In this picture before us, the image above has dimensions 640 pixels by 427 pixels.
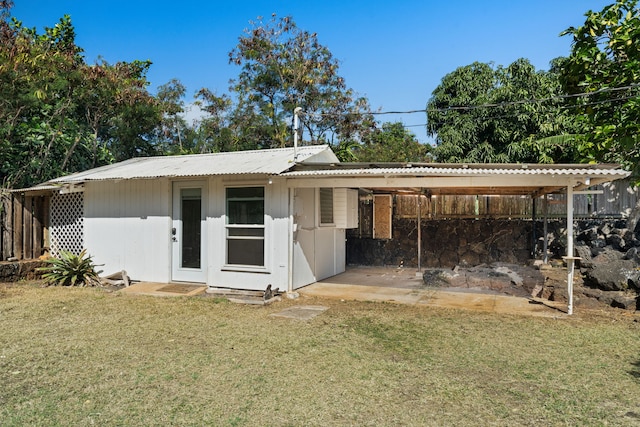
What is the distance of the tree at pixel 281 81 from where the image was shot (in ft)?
69.0

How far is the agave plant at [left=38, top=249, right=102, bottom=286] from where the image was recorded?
33.1 feet

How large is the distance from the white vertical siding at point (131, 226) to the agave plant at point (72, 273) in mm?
438

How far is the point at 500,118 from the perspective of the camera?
18594 mm

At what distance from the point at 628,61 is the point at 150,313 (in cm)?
1025

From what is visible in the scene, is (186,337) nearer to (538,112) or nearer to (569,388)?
(569,388)

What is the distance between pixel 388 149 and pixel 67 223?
1681 centimetres

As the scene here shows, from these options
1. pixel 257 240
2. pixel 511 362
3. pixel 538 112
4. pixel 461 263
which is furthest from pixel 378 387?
pixel 538 112

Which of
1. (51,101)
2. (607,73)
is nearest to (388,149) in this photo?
(607,73)

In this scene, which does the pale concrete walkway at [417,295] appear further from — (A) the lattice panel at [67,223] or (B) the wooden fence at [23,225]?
(B) the wooden fence at [23,225]

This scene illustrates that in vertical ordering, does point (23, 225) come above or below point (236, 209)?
below

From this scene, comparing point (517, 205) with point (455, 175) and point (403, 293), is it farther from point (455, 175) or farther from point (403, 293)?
point (455, 175)

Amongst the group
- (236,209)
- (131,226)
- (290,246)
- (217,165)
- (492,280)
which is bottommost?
(492,280)

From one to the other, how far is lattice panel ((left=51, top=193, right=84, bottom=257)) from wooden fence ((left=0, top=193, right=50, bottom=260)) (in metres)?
0.27

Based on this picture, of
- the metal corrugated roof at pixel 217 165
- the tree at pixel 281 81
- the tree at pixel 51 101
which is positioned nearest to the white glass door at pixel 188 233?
the metal corrugated roof at pixel 217 165
